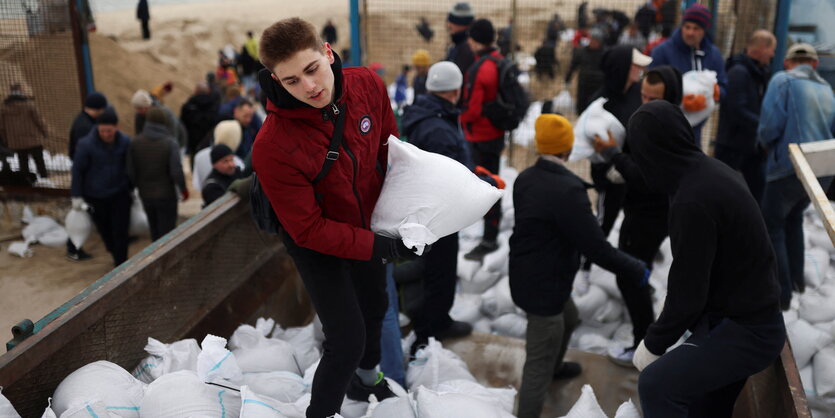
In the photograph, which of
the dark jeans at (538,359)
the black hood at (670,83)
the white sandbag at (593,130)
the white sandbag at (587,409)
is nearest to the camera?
the white sandbag at (587,409)

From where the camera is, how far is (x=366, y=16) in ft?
19.9

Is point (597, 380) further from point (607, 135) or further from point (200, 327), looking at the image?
point (200, 327)

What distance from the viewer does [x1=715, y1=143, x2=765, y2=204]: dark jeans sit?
15.7ft

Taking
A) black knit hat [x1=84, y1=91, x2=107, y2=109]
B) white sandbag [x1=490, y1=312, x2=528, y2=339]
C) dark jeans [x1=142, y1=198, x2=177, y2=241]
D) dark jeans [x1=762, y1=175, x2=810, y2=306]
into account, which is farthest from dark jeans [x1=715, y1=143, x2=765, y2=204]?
black knit hat [x1=84, y1=91, x2=107, y2=109]

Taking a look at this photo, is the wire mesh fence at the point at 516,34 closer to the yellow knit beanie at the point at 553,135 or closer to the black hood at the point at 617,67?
the black hood at the point at 617,67

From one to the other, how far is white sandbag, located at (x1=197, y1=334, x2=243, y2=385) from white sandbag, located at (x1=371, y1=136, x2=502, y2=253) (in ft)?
2.50

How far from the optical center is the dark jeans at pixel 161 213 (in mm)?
5387

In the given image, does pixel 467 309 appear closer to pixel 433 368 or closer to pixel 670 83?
pixel 433 368

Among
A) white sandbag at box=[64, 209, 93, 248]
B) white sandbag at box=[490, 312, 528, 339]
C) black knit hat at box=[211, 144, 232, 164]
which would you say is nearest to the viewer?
white sandbag at box=[490, 312, 528, 339]

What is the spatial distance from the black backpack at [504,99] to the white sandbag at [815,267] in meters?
2.01

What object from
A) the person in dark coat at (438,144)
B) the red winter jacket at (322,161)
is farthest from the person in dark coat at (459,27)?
the red winter jacket at (322,161)

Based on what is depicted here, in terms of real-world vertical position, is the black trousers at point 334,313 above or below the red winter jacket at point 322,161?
below

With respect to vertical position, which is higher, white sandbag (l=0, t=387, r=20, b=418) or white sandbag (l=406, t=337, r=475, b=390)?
white sandbag (l=0, t=387, r=20, b=418)

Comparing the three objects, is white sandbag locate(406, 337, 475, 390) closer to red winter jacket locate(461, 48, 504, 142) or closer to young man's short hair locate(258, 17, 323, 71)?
young man's short hair locate(258, 17, 323, 71)
